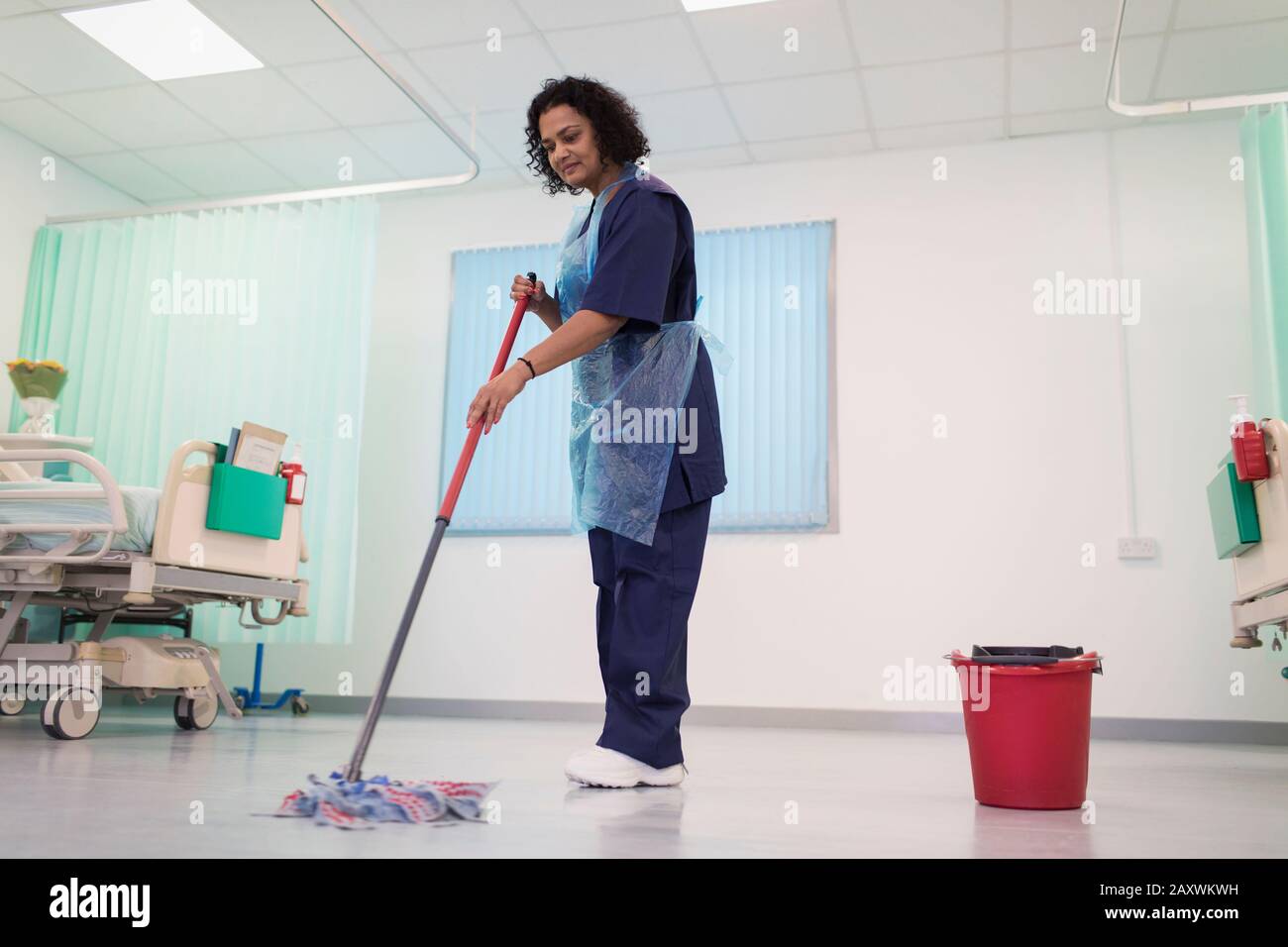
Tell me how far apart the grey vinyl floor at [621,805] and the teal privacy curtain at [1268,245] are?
4.77 ft

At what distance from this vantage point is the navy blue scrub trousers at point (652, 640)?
6.63ft

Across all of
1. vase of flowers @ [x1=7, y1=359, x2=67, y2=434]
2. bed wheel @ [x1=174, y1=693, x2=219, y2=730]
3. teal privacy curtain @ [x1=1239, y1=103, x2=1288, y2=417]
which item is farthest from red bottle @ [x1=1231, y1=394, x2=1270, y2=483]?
vase of flowers @ [x1=7, y1=359, x2=67, y2=434]

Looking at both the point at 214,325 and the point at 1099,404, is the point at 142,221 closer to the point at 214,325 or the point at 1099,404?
the point at 214,325

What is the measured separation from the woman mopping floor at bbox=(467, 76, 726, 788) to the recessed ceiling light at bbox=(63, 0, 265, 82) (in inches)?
105

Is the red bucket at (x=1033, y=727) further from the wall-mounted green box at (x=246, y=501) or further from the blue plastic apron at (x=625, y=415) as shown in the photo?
the wall-mounted green box at (x=246, y=501)

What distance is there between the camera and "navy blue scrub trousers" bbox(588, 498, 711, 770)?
2021mm

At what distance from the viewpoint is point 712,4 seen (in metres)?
4.01

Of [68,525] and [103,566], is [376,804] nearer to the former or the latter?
[68,525]

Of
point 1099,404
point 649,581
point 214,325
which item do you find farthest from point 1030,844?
point 214,325

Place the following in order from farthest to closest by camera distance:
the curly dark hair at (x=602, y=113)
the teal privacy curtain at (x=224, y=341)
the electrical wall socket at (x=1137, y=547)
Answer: the teal privacy curtain at (x=224, y=341) < the electrical wall socket at (x=1137, y=547) < the curly dark hair at (x=602, y=113)

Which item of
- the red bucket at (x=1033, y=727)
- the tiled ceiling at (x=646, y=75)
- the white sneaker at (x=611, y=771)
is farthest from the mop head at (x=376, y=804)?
the tiled ceiling at (x=646, y=75)

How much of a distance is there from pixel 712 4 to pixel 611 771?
122 inches

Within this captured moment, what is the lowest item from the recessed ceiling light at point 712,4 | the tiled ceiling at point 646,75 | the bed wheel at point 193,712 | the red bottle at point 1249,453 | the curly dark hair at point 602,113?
the bed wheel at point 193,712
